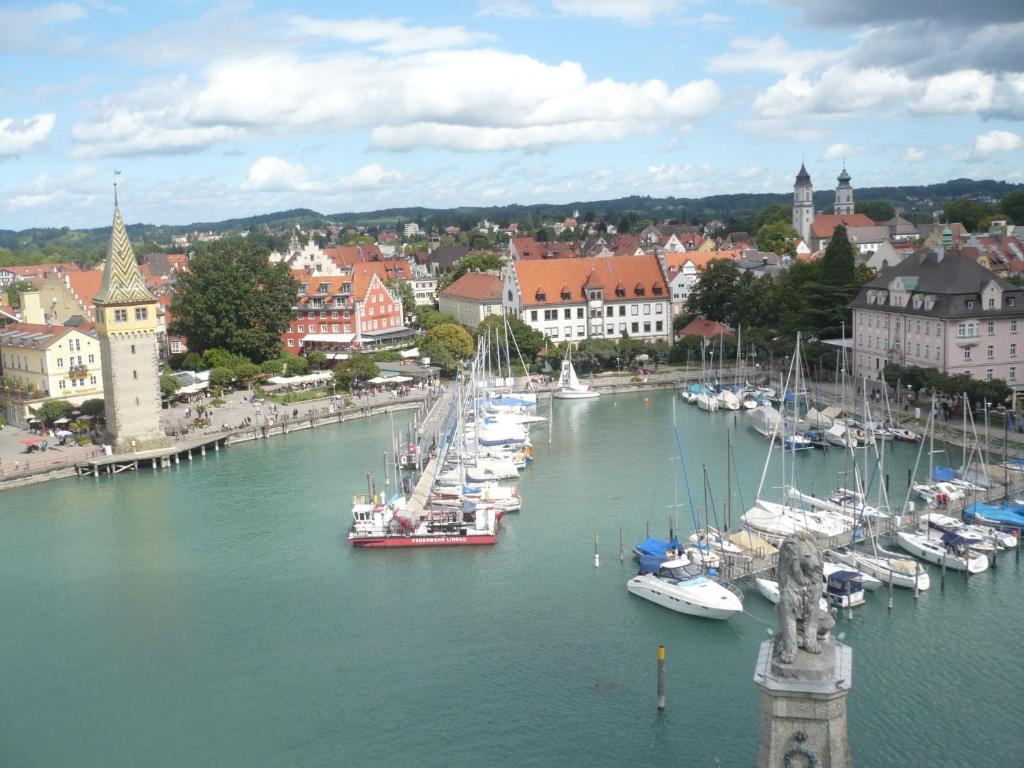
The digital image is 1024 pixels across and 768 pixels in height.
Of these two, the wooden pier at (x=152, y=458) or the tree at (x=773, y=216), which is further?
the tree at (x=773, y=216)

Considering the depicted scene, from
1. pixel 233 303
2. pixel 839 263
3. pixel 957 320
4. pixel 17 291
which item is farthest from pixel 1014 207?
pixel 17 291

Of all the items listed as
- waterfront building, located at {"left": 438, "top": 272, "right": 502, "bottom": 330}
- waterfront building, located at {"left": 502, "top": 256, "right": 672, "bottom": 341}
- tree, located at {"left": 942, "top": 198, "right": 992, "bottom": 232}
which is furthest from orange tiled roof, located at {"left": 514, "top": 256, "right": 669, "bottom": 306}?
tree, located at {"left": 942, "top": 198, "right": 992, "bottom": 232}

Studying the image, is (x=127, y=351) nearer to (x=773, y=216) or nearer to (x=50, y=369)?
(x=50, y=369)

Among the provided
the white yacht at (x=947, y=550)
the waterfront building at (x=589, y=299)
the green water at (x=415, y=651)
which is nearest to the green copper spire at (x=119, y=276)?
the green water at (x=415, y=651)

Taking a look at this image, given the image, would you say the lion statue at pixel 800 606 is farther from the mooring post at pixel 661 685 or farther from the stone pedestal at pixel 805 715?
the mooring post at pixel 661 685

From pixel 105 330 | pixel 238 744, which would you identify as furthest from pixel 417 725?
pixel 105 330

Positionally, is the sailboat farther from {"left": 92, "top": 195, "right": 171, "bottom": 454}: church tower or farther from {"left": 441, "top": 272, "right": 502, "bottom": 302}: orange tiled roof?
{"left": 92, "top": 195, "right": 171, "bottom": 454}: church tower

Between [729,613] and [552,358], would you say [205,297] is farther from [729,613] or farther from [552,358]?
[729,613]
